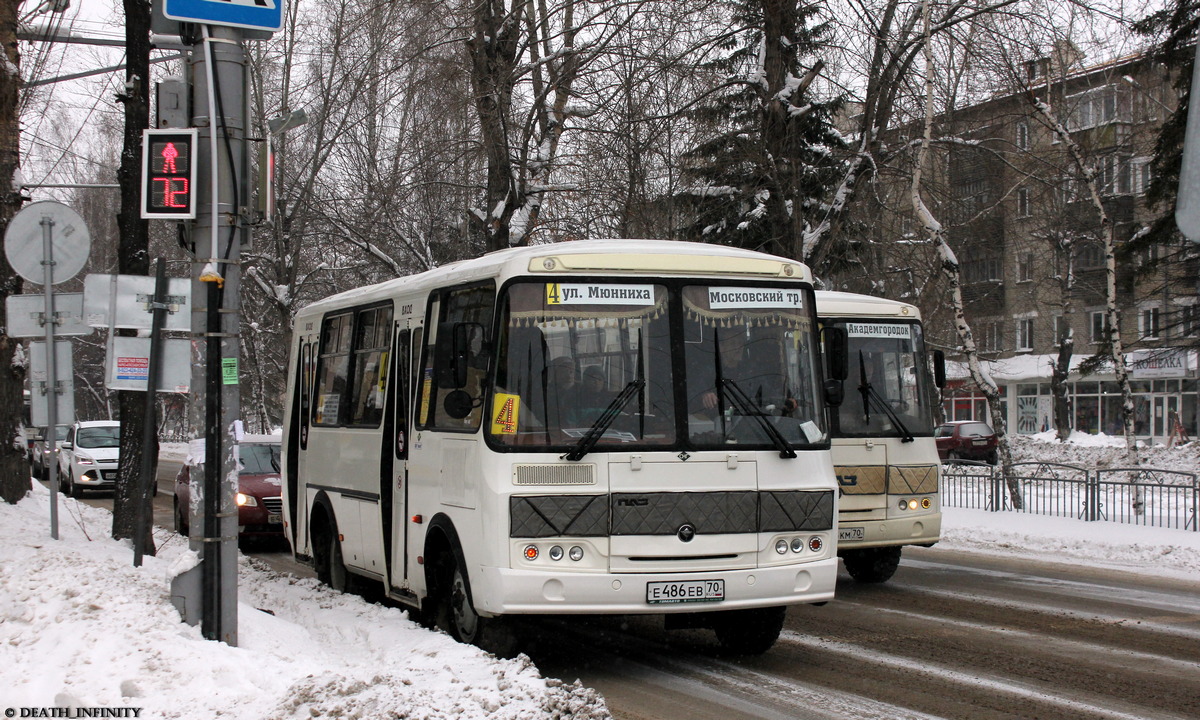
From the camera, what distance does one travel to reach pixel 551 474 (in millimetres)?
7805

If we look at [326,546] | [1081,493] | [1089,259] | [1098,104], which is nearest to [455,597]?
[326,546]

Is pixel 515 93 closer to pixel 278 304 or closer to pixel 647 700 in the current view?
pixel 278 304

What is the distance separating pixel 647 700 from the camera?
748 cm

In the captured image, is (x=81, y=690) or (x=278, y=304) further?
(x=278, y=304)

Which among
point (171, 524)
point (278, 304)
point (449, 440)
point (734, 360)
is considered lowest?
point (171, 524)

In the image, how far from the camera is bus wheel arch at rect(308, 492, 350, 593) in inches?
467

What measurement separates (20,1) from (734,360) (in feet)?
30.8

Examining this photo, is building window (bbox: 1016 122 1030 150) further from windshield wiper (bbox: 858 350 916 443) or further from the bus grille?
the bus grille

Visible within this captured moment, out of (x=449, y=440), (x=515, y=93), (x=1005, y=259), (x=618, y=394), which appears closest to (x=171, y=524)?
(x=515, y=93)

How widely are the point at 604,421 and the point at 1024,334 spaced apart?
54119 millimetres

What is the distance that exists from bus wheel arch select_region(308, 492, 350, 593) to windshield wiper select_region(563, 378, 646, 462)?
4.79 m

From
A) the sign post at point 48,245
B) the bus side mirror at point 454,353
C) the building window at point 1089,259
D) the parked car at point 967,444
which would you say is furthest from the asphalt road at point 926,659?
the building window at point 1089,259

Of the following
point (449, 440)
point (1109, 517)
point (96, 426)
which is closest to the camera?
point (449, 440)

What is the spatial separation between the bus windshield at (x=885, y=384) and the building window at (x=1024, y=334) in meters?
46.7
